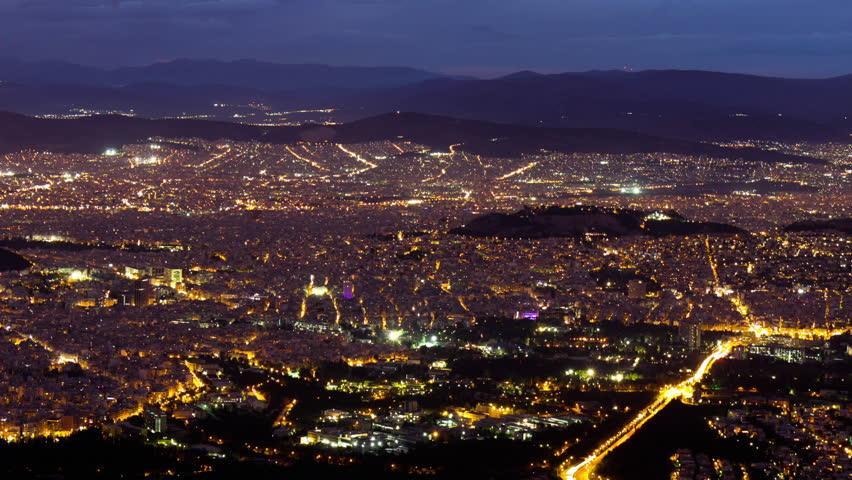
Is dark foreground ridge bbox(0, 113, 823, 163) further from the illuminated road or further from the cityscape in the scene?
the illuminated road

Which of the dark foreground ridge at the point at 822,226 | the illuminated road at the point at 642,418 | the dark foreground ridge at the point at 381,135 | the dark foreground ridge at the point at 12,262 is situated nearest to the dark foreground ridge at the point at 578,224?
the dark foreground ridge at the point at 822,226

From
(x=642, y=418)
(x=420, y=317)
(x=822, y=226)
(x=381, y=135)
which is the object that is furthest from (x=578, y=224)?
(x=381, y=135)

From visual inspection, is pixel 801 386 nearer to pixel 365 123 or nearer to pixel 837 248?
pixel 837 248

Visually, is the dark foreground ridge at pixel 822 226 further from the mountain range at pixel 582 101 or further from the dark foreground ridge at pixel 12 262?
the mountain range at pixel 582 101

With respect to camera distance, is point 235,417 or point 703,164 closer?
point 235,417

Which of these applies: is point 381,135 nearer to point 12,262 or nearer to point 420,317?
point 12,262

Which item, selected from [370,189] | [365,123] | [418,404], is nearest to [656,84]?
[365,123]

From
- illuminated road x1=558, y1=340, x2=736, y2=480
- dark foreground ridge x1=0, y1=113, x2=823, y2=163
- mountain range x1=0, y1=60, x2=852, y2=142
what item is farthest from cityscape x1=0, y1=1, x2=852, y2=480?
mountain range x1=0, y1=60, x2=852, y2=142
